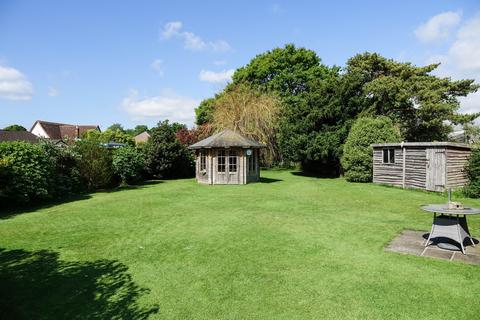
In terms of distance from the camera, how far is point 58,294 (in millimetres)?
5039

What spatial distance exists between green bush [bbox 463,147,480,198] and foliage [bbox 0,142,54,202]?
731 inches

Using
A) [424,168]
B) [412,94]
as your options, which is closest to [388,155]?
[424,168]

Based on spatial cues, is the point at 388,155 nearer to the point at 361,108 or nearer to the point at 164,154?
the point at 361,108

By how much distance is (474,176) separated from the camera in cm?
1436

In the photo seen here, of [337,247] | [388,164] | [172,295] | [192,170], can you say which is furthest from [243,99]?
[172,295]

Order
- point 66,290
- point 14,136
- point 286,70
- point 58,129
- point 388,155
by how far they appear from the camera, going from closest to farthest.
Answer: point 66,290
point 388,155
point 14,136
point 286,70
point 58,129

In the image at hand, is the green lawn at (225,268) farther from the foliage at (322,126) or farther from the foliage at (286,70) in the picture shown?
the foliage at (286,70)

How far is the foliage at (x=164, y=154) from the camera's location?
75.3 feet

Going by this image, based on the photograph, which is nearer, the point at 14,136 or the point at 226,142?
the point at 226,142

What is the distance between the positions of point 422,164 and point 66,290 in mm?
16743

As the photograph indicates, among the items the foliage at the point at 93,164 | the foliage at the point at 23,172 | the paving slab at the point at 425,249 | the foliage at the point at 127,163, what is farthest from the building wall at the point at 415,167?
the foliage at the point at 23,172

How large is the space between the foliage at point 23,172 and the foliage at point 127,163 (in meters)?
5.31

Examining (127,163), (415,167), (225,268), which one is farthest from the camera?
(127,163)

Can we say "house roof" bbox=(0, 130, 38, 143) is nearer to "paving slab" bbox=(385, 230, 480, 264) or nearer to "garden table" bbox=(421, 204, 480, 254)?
"paving slab" bbox=(385, 230, 480, 264)
